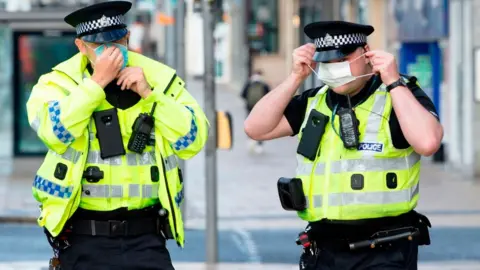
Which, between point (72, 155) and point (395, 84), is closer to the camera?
point (395, 84)

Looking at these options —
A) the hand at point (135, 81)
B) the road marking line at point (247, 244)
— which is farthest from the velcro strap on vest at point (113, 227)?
the road marking line at point (247, 244)

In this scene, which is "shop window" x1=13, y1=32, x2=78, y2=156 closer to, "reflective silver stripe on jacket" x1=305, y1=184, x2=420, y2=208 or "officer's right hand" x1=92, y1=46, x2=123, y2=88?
"officer's right hand" x1=92, y1=46, x2=123, y2=88

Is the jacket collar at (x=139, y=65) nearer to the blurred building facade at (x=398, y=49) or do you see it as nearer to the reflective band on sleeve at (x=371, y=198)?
the reflective band on sleeve at (x=371, y=198)

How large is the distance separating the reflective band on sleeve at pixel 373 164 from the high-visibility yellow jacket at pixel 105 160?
62cm

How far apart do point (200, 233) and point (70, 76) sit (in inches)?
371

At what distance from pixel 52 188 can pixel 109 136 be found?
1.09 ft

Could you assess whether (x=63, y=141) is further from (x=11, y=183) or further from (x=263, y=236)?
(x=11, y=183)

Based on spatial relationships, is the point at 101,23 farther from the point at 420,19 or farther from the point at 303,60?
the point at 420,19

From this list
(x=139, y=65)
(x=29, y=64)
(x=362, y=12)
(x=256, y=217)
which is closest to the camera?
(x=139, y=65)

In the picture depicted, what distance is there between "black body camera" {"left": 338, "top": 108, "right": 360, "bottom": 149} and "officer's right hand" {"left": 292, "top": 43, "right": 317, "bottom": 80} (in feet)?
0.91

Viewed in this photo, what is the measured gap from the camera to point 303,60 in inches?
225

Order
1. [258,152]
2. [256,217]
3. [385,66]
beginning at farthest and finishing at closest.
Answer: [258,152] < [256,217] < [385,66]

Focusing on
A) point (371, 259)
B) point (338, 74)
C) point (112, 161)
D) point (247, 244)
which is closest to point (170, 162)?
point (112, 161)

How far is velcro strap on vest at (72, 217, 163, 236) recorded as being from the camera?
18.7 ft
